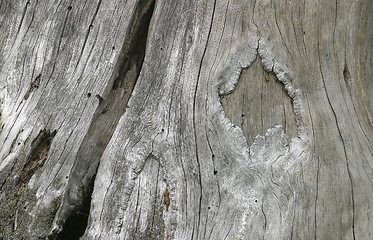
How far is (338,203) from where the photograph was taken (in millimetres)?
2242

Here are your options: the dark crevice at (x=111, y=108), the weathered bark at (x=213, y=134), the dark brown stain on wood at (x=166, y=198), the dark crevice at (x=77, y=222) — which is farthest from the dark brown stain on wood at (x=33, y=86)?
the dark brown stain on wood at (x=166, y=198)

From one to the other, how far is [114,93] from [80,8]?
0.60 meters

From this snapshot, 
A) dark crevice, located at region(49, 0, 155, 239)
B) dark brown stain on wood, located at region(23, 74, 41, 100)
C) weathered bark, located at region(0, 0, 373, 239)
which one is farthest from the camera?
dark brown stain on wood, located at region(23, 74, 41, 100)

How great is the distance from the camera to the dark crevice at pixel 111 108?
2.38m

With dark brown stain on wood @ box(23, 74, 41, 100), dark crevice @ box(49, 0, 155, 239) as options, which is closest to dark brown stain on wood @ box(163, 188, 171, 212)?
dark crevice @ box(49, 0, 155, 239)

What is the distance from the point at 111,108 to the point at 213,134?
2.24 feet

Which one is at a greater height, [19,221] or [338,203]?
[338,203]

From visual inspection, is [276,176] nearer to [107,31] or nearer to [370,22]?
[370,22]

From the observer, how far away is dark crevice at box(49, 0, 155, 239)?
2.38 metres

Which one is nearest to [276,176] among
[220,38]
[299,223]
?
[299,223]

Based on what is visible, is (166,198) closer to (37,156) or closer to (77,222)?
(77,222)

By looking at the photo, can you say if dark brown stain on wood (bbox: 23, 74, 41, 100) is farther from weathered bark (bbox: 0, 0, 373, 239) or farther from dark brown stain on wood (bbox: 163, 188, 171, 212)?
dark brown stain on wood (bbox: 163, 188, 171, 212)

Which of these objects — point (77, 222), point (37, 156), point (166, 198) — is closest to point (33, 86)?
point (37, 156)

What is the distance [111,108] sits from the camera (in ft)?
7.94
